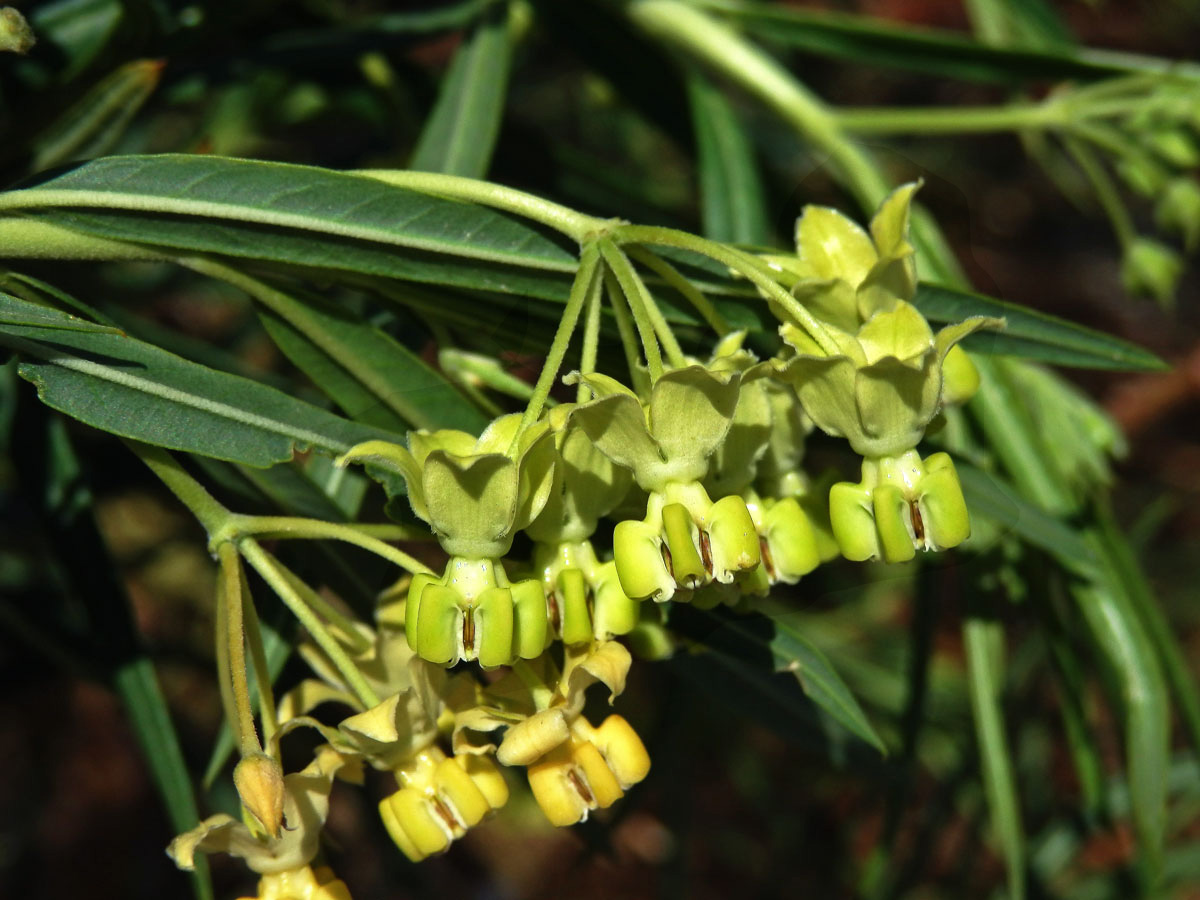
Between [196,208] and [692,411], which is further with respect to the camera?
[196,208]

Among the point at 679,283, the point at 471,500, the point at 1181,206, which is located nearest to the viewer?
the point at 471,500

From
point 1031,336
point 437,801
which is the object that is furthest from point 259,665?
point 1031,336

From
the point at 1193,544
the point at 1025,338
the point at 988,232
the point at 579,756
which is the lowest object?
the point at 1193,544

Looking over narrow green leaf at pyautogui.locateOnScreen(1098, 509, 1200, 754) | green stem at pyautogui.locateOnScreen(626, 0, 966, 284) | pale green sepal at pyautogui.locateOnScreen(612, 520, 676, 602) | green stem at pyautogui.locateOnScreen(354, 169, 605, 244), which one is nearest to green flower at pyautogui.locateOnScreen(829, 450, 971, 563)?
pale green sepal at pyautogui.locateOnScreen(612, 520, 676, 602)

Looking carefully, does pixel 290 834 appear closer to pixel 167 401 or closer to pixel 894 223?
pixel 167 401

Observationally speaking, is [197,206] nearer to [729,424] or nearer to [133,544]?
[729,424]

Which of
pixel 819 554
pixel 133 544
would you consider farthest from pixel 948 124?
pixel 133 544

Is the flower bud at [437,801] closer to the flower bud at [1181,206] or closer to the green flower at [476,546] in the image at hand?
the green flower at [476,546]
